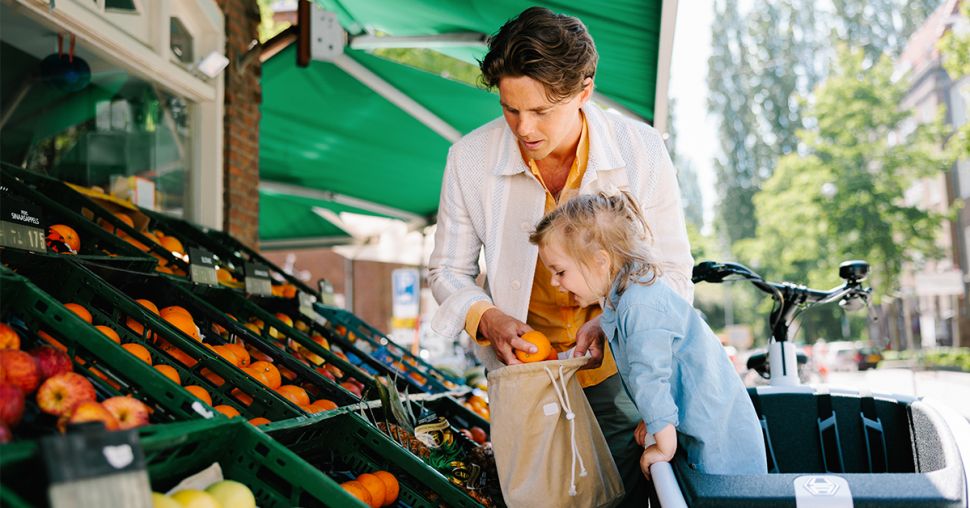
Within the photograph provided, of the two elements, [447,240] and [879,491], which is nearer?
[879,491]

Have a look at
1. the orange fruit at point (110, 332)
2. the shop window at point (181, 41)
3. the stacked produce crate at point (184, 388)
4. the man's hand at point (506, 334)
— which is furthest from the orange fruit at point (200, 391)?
the shop window at point (181, 41)

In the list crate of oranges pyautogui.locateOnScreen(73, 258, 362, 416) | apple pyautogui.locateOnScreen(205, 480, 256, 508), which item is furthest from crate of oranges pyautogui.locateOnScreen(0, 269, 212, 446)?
crate of oranges pyautogui.locateOnScreen(73, 258, 362, 416)

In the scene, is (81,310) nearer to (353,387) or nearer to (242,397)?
(242,397)

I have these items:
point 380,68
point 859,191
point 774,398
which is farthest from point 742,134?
point 774,398

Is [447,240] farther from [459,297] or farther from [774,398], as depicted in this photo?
[774,398]

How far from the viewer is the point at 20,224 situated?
2.48 metres

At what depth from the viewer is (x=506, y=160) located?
2.79 metres

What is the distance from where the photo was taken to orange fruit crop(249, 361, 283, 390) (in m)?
3.03

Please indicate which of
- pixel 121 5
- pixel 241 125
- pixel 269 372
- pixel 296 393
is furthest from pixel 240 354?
pixel 241 125

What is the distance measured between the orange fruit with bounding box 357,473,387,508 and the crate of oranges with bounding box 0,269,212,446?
68cm

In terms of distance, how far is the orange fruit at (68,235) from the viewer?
311 cm

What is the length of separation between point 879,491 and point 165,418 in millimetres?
1510

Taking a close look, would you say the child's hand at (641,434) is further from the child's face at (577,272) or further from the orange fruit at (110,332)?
the orange fruit at (110,332)

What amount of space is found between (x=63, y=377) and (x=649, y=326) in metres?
1.35
